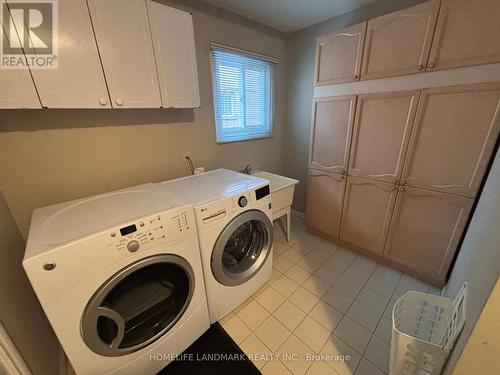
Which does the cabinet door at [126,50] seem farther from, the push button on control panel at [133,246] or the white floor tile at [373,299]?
the white floor tile at [373,299]

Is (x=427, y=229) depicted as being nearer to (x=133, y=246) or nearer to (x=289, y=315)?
(x=289, y=315)

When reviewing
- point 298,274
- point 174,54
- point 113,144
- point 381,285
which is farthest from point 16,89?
point 381,285

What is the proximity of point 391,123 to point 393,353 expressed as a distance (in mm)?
1468

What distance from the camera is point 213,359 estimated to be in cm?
124

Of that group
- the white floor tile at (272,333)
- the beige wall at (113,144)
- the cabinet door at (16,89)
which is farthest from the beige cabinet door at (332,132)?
the cabinet door at (16,89)

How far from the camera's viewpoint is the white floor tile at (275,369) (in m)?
1.16

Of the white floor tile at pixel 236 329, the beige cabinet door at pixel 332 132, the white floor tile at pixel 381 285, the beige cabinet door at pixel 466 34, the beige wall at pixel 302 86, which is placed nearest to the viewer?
the beige cabinet door at pixel 466 34

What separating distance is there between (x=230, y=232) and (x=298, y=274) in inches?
38.6

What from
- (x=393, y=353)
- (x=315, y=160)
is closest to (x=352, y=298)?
(x=393, y=353)

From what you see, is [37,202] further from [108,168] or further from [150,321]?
[150,321]

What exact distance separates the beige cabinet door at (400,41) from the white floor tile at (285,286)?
1794 millimetres

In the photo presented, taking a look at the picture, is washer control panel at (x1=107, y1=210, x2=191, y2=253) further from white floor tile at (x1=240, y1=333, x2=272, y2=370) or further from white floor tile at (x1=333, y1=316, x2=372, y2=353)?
white floor tile at (x1=333, y1=316, x2=372, y2=353)

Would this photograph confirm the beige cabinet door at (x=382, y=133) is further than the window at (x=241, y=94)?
No

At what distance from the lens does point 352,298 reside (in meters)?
1.59
